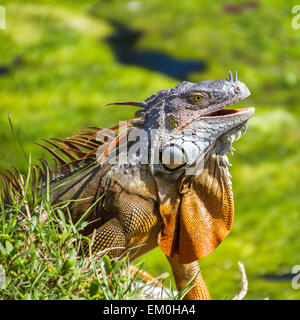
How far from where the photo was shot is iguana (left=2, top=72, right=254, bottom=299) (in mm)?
2262

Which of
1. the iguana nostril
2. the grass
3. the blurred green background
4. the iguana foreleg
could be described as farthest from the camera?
the blurred green background

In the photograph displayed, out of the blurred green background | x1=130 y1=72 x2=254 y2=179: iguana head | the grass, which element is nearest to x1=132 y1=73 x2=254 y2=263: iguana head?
x1=130 y1=72 x2=254 y2=179: iguana head

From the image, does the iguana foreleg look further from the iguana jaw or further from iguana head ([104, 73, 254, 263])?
the iguana jaw

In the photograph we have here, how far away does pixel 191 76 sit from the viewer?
317 inches

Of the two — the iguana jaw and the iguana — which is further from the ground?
the iguana jaw

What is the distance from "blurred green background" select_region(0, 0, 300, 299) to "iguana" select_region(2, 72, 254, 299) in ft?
7.30

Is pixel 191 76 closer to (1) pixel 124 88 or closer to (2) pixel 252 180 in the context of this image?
(1) pixel 124 88

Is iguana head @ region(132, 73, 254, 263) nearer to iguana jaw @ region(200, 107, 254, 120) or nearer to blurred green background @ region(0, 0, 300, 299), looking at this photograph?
iguana jaw @ region(200, 107, 254, 120)

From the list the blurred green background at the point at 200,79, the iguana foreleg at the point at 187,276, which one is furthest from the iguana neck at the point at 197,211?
the blurred green background at the point at 200,79

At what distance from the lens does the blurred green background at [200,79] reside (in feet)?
17.1

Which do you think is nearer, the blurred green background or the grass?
the grass

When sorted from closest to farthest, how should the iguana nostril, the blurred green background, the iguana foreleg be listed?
1. the iguana nostril
2. the iguana foreleg
3. the blurred green background

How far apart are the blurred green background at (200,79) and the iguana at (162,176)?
223 cm

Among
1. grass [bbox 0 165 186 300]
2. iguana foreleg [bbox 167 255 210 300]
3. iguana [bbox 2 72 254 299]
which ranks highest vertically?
iguana [bbox 2 72 254 299]
